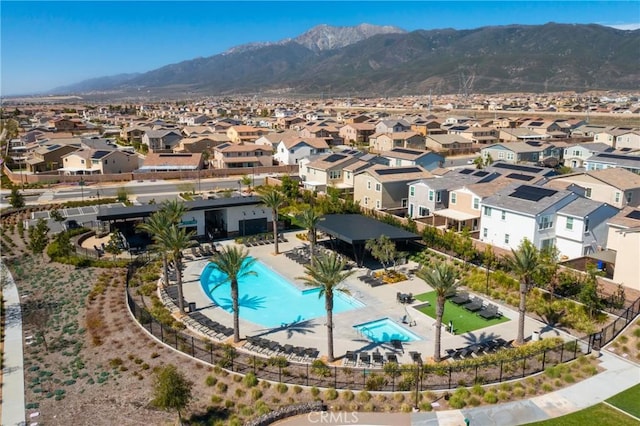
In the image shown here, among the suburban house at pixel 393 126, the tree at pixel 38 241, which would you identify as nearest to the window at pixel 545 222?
the tree at pixel 38 241

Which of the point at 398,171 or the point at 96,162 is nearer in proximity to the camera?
the point at 398,171

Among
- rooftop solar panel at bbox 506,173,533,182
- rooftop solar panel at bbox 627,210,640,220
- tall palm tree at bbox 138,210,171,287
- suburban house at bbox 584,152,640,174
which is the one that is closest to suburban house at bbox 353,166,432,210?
rooftop solar panel at bbox 506,173,533,182

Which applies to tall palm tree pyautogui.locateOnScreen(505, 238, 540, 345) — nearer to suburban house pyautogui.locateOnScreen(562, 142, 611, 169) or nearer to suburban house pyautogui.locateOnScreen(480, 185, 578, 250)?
suburban house pyautogui.locateOnScreen(480, 185, 578, 250)

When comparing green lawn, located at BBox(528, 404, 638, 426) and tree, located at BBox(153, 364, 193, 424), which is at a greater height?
tree, located at BBox(153, 364, 193, 424)

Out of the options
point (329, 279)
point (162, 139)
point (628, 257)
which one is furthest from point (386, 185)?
point (162, 139)

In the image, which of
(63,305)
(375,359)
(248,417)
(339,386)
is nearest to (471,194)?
(375,359)

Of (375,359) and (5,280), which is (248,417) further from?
(5,280)

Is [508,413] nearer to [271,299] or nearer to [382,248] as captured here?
[382,248]
